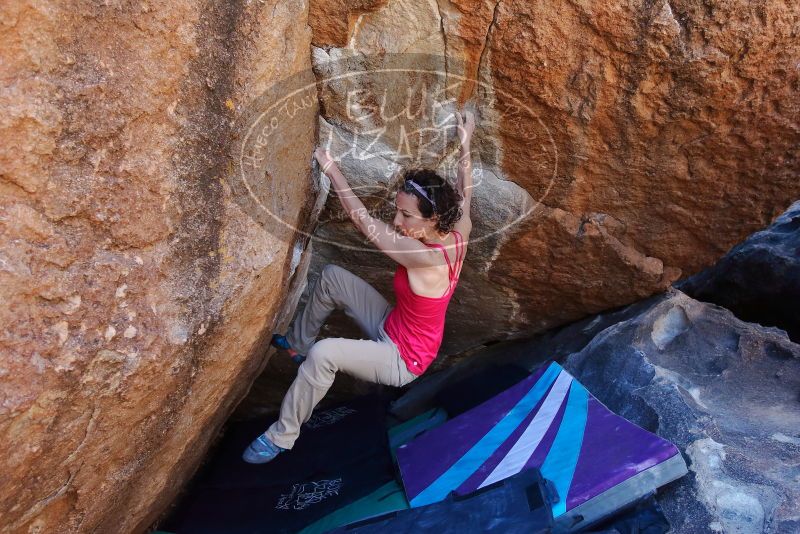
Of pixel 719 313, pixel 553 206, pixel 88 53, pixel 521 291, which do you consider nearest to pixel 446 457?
pixel 521 291

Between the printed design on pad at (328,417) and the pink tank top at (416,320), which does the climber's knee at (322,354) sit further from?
the printed design on pad at (328,417)

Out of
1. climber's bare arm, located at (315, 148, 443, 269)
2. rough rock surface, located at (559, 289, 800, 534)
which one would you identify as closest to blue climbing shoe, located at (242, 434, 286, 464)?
climber's bare arm, located at (315, 148, 443, 269)

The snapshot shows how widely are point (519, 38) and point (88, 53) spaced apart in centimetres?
136

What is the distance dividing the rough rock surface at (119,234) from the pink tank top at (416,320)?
0.58 m

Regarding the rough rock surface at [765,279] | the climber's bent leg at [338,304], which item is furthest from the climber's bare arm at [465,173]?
the rough rock surface at [765,279]

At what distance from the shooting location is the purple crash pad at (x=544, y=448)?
7.71ft

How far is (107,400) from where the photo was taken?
1912 millimetres

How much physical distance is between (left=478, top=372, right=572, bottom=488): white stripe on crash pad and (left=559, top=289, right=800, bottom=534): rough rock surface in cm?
21

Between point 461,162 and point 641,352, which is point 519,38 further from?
point 641,352

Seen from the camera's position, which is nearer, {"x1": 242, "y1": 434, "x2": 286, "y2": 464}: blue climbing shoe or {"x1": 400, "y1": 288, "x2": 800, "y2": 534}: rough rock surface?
{"x1": 400, "y1": 288, "x2": 800, "y2": 534}: rough rock surface

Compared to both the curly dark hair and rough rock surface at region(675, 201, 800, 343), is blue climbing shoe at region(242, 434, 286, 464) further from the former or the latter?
rough rock surface at region(675, 201, 800, 343)

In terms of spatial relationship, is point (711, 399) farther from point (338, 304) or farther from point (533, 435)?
point (338, 304)

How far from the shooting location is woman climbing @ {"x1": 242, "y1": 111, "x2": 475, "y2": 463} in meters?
2.57

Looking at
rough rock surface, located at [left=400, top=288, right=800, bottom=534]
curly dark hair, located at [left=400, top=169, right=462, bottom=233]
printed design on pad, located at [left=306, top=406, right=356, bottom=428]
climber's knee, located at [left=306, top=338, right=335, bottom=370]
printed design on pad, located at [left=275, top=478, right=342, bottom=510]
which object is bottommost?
printed design on pad, located at [left=275, top=478, right=342, bottom=510]
